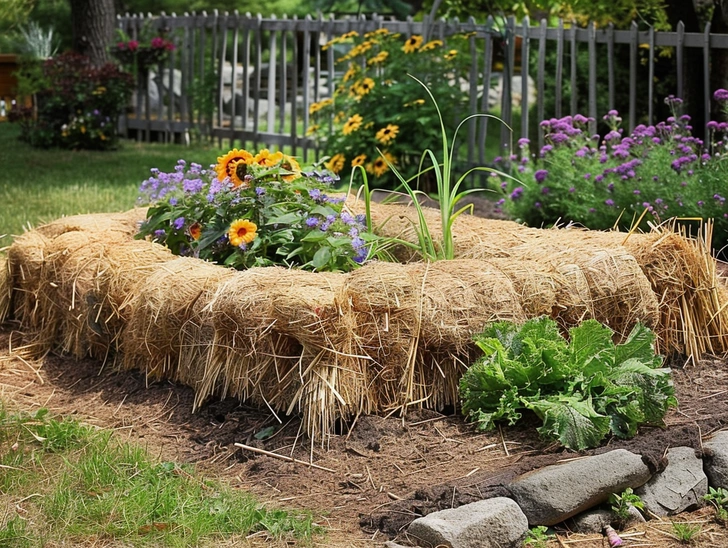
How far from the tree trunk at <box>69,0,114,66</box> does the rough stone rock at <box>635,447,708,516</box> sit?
12.6m

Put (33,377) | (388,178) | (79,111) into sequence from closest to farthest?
1. (33,377)
2. (388,178)
3. (79,111)

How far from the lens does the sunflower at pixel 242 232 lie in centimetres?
446

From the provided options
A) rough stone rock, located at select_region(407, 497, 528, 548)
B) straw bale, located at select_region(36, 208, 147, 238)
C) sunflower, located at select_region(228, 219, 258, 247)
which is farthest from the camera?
straw bale, located at select_region(36, 208, 147, 238)

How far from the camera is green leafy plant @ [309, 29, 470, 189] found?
27.9 ft

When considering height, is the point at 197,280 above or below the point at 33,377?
above

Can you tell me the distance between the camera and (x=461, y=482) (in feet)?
10.8

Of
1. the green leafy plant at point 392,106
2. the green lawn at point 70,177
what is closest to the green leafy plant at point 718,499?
the green lawn at point 70,177

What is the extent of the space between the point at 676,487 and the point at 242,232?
7.27 ft

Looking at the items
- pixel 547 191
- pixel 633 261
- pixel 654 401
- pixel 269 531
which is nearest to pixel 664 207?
pixel 547 191

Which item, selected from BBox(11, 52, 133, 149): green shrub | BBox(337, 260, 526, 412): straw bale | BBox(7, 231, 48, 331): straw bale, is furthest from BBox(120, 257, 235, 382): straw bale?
BBox(11, 52, 133, 149): green shrub

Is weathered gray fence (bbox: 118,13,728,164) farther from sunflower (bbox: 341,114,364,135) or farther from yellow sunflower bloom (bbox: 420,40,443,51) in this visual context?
sunflower (bbox: 341,114,364,135)

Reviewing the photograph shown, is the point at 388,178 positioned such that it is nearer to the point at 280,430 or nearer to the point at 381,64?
the point at 381,64

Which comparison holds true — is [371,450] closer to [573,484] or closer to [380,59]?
[573,484]

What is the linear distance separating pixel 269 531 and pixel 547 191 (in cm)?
413
